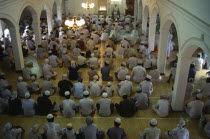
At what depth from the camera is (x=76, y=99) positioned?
37.8 ft

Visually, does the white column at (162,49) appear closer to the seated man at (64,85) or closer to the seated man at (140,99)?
the seated man at (140,99)

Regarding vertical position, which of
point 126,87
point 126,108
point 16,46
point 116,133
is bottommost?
point 116,133

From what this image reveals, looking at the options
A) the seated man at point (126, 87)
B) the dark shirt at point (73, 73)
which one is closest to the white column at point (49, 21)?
the dark shirt at point (73, 73)

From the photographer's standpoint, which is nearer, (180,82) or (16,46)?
(180,82)

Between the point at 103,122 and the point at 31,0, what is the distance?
9.20m

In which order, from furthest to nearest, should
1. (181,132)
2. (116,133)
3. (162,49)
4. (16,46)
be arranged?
(16,46), (162,49), (116,133), (181,132)

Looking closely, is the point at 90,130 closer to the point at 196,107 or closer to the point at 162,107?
the point at 162,107

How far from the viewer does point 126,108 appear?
9.98m

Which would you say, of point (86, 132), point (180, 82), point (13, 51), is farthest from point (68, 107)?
point (13, 51)

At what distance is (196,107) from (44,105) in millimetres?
5778

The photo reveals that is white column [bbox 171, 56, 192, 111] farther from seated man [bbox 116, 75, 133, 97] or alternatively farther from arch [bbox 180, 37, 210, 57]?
seated man [bbox 116, 75, 133, 97]

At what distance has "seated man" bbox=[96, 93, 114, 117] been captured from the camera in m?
9.98

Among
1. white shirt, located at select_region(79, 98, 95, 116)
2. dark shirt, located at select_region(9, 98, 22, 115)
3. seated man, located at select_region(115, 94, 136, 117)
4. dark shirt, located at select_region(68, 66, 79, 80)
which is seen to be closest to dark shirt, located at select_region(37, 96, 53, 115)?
dark shirt, located at select_region(9, 98, 22, 115)

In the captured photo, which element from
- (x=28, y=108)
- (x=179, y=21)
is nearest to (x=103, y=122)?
(x=28, y=108)
